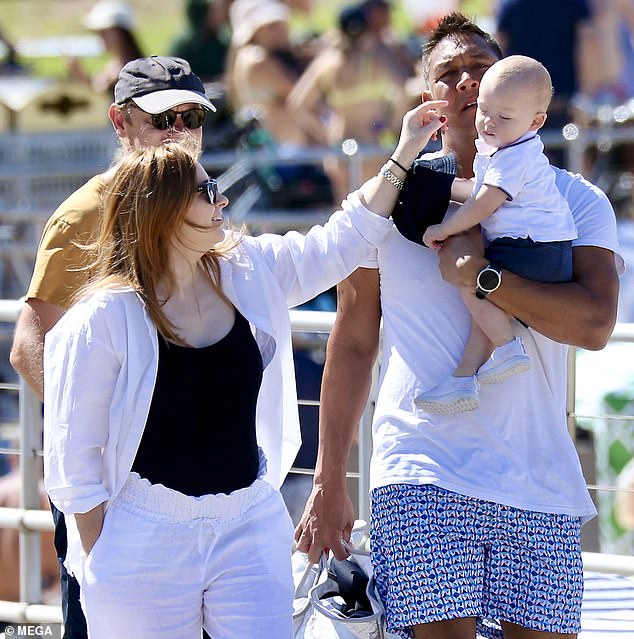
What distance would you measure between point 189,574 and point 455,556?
547 millimetres

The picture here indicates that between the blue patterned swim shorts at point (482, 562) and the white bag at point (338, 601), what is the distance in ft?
0.23

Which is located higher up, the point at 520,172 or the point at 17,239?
the point at 520,172

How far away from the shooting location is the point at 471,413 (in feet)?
7.94

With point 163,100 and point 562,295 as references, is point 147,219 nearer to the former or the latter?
point 163,100

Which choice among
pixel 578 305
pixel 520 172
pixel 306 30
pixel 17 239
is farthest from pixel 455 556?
pixel 306 30

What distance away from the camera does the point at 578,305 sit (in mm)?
2367

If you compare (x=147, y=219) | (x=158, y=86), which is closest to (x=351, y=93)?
(x=158, y=86)

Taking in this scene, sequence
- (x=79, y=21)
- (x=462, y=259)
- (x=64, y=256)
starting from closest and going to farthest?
(x=462, y=259), (x=64, y=256), (x=79, y=21)

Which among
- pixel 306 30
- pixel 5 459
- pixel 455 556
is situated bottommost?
pixel 5 459

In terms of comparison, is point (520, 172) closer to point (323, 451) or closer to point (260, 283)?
point (260, 283)

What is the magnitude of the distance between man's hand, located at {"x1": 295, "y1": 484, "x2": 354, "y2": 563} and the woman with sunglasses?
0.26m

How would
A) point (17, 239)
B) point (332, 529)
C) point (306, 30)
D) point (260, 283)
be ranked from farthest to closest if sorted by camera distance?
1. point (306, 30)
2. point (17, 239)
3. point (332, 529)
4. point (260, 283)

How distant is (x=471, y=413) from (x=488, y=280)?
0.29m

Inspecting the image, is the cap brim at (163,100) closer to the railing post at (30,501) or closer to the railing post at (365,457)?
the railing post at (365,457)
